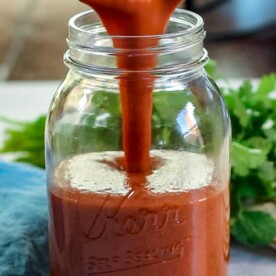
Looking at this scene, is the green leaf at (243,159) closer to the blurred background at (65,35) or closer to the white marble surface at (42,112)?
the white marble surface at (42,112)

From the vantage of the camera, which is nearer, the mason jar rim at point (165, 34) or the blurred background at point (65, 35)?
the mason jar rim at point (165, 34)

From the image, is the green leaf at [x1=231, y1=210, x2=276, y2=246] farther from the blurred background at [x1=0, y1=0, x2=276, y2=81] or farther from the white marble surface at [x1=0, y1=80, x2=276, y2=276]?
the blurred background at [x1=0, y1=0, x2=276, y2=81]

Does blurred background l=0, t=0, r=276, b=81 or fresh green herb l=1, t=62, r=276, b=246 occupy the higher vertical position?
fresh green herb l=1, t=62, r=276, b=246

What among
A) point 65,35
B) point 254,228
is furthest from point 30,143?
point 65,35

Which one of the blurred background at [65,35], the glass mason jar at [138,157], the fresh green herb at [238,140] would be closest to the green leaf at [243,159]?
the fresh green herb at [238,140]

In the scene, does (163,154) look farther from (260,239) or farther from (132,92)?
(260,239)

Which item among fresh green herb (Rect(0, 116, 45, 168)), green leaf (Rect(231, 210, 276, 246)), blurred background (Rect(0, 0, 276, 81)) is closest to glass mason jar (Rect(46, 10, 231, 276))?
green leaf (Rect(231, 210, 276, 246))
